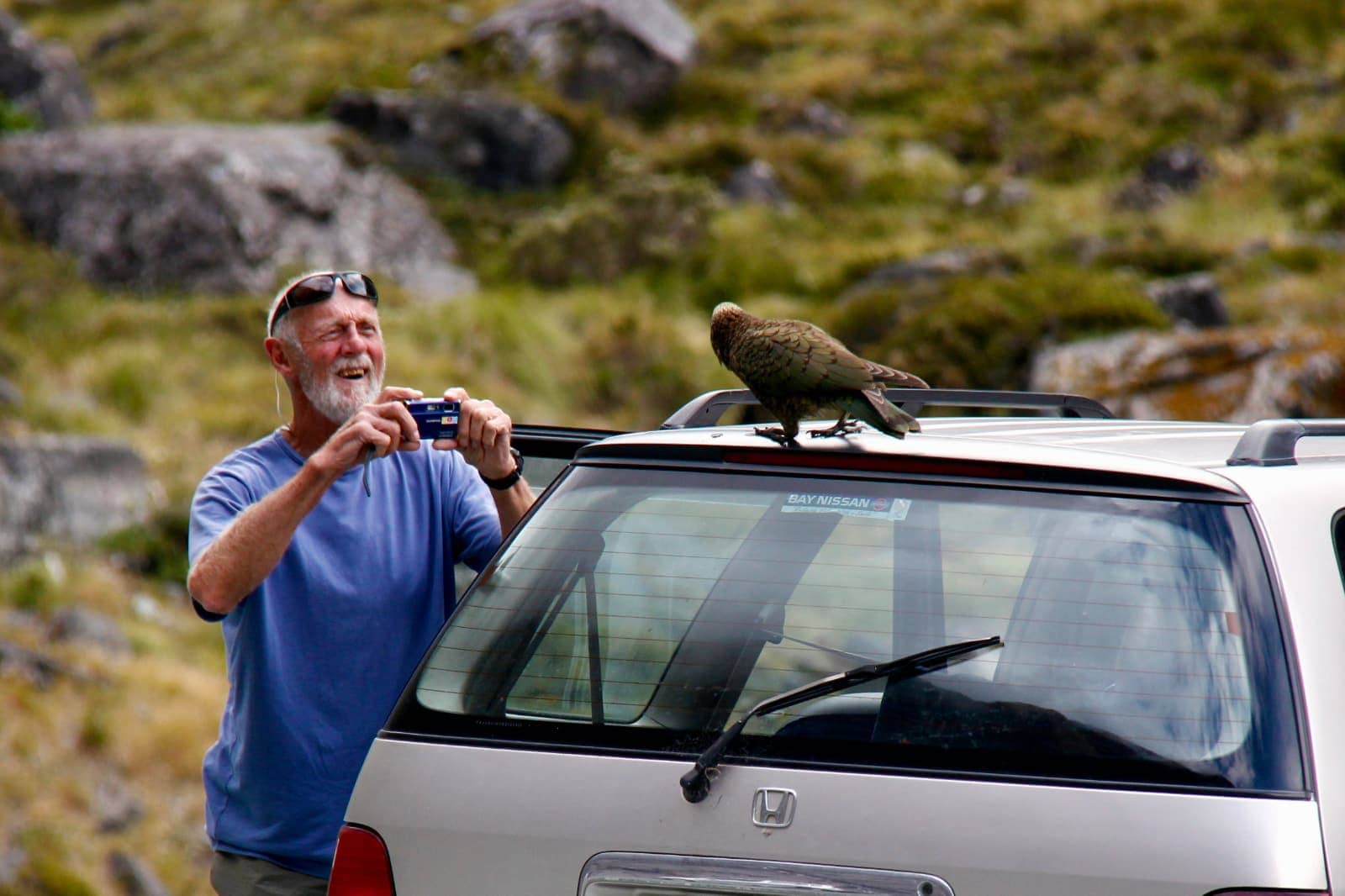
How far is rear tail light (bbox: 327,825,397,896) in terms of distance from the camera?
2.42 m

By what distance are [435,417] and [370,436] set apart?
17cm

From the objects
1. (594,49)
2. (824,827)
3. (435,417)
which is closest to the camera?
(824,827)

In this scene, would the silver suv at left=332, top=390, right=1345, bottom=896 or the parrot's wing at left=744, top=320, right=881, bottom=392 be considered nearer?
the silver suv at left=332, top=390, right=1345, bottom=896

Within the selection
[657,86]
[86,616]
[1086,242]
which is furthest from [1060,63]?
[86,616]

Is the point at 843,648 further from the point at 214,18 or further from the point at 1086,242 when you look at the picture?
the point at 214,18

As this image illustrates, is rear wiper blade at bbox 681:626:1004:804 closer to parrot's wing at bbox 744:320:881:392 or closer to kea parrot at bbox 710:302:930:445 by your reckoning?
kea parrot at bbox 710:302:930:445

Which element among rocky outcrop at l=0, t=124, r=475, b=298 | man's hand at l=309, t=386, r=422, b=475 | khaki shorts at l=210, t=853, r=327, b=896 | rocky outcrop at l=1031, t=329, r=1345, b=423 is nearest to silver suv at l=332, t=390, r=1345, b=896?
man's hand at l=309, t=386, r=422, b=475

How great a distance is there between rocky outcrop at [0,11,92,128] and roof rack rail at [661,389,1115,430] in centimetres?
2486

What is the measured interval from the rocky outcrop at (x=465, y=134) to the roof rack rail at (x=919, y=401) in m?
22.8

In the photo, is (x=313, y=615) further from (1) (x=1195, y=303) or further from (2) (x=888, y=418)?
(1) (x=1195, y=303)

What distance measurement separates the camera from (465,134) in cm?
2627

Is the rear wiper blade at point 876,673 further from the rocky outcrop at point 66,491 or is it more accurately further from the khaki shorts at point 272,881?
the rocky outcrop at point 66,491

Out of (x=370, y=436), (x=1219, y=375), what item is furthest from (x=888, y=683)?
(x=1219, y=375)

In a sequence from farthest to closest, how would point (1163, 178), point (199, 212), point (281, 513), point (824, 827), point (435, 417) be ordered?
point (1163, 178) < point (199, 212) < point (435, 417) < point (281, 513) < point (824, 827)
